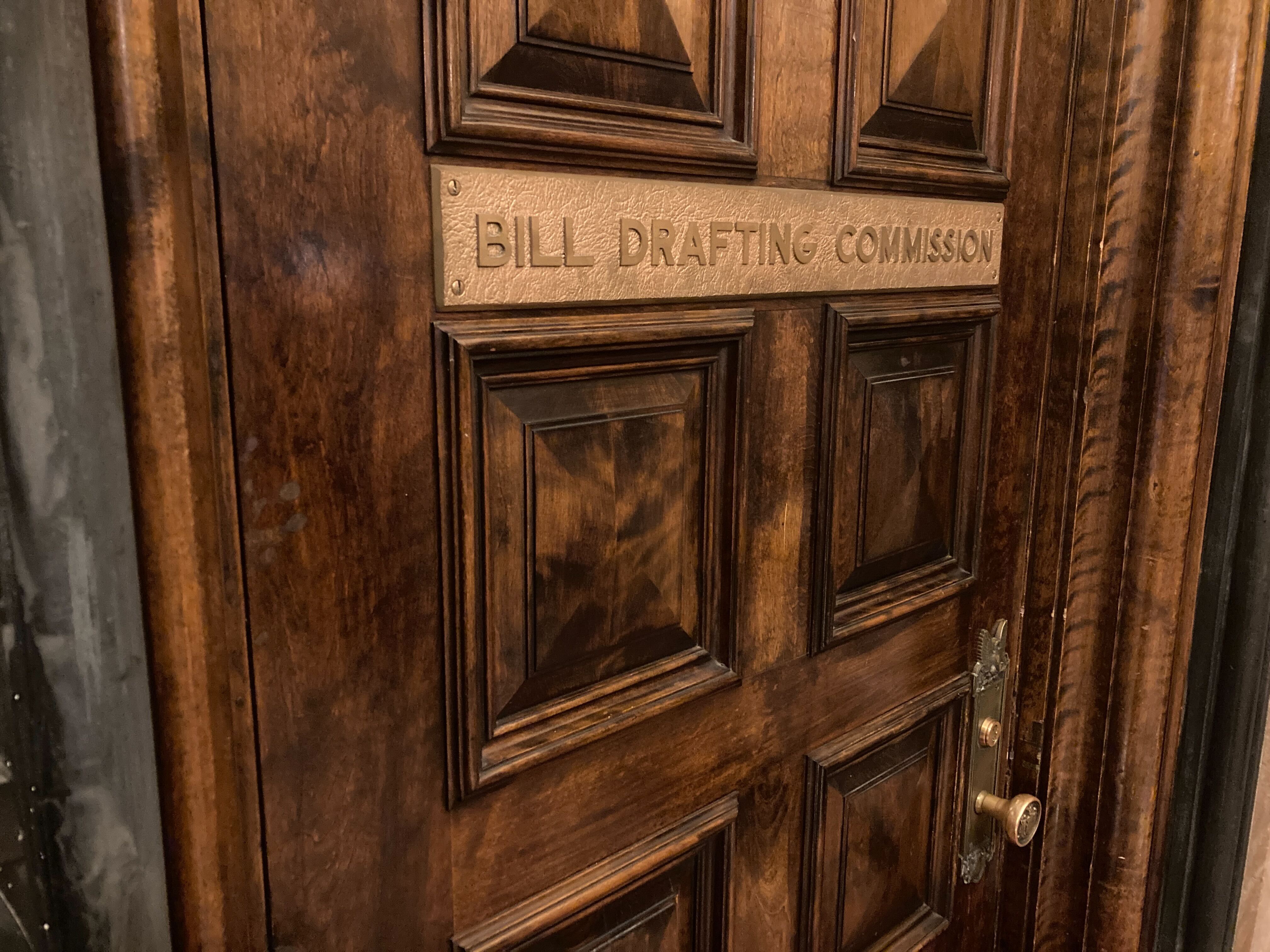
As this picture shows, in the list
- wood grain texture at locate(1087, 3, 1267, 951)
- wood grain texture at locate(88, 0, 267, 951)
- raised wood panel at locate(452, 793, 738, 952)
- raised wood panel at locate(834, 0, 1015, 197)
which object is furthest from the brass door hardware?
wood grain texture at locate(88, 0, 267, 951)

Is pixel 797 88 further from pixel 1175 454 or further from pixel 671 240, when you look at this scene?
pixel 1175 454

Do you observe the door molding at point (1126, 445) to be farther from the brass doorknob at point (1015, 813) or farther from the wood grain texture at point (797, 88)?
the wood grain texture at point (797, 88)

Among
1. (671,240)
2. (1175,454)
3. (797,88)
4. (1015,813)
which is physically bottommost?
(1015,813)

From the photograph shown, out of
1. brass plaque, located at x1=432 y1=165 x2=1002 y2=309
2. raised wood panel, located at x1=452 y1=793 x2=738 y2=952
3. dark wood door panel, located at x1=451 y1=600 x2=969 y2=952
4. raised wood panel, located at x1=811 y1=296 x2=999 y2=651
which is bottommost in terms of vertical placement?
raised wood panel, located at x1=452 y1=793 x2=738 y2=952

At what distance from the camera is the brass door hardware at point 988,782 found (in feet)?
3.30

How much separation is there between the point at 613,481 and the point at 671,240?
17cm

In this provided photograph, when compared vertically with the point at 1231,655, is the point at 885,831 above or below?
below

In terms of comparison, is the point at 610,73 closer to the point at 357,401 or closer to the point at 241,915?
the point at 357,401

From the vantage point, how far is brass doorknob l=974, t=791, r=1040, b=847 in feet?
3.28

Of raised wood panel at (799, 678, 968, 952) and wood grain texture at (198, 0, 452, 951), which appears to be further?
raised wood panel at (799, 678, 968, 952)

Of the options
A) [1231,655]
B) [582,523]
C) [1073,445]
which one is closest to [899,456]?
[1073,445]

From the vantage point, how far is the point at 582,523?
0.63 meters

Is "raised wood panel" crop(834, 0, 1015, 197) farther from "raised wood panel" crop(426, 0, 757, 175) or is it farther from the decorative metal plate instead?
the decorative metal plate

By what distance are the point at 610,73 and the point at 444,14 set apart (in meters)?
0.12
